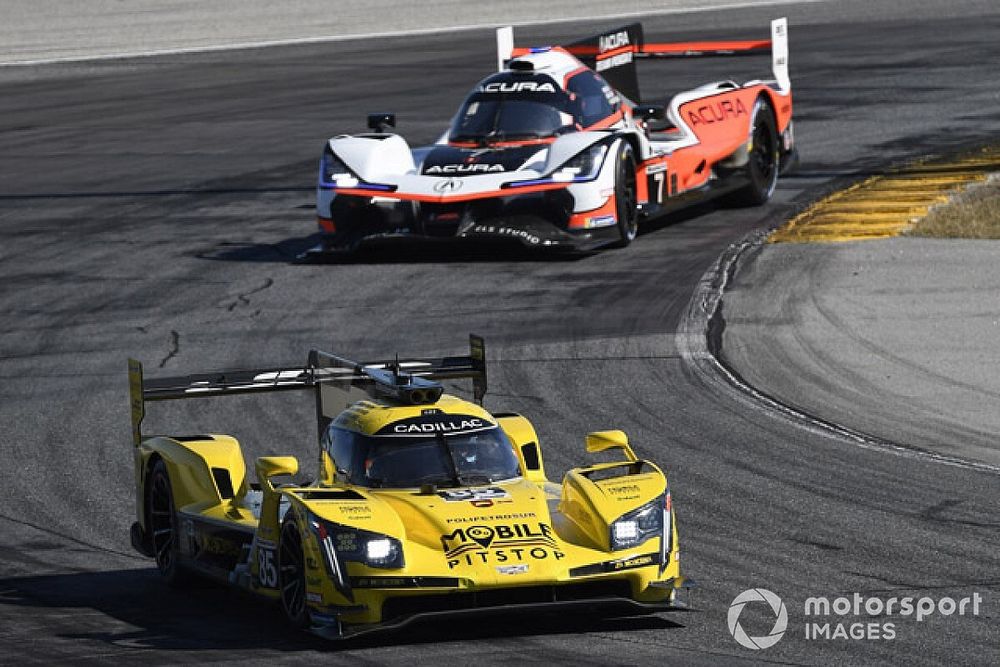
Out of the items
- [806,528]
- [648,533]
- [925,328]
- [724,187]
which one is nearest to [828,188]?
[724,187]

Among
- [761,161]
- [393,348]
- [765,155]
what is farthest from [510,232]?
[765,155]

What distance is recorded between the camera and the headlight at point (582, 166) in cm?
2212

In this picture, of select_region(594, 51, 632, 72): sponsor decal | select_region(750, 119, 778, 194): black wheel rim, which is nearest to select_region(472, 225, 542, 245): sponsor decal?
select_region(594, 51, 632, 72): sponsor decal

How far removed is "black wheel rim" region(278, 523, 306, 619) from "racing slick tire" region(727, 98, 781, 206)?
15290 mm

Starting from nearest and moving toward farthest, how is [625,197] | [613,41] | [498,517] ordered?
1. [498,517]
2. [625,197]
3. [613,41]

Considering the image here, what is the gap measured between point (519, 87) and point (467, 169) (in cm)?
165

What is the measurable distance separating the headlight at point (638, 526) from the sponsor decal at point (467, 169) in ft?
38.1

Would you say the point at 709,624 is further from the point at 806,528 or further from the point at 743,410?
the point at 743,410

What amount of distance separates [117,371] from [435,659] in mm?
9062

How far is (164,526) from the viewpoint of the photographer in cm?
1295

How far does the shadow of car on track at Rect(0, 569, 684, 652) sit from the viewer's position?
10.8 metres

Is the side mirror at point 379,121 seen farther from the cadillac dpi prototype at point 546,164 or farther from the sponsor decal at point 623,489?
the sponsor decal at point 623,489

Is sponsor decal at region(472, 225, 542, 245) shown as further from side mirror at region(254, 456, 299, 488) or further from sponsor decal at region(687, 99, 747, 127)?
side mirror at region(254, 456, 299, 488)

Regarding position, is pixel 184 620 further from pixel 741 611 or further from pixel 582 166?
pixel 582 166
